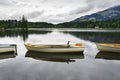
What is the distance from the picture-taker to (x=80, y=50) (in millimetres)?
29344

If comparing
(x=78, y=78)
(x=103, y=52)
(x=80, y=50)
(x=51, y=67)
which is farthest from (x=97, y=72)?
(x=103, y=52)

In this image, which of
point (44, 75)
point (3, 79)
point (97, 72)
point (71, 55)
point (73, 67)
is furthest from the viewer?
point (71, 55)

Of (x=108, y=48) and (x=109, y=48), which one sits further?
(x=108, y=48)

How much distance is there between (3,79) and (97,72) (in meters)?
8.84

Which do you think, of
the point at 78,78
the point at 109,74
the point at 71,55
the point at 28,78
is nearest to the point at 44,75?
the point at 28,78

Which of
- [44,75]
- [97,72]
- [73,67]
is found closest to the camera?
[44,75]

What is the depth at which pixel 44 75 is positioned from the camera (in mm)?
17422

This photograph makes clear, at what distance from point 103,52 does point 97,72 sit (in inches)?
533

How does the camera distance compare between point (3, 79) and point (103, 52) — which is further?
point (103, 52)

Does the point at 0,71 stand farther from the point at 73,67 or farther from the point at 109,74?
the point at 109,74

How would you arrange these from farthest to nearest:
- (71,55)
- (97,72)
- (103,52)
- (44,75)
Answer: (103,52), (71,55), (97,72), (44,75)

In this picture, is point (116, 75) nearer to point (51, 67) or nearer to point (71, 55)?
point (51, 67)

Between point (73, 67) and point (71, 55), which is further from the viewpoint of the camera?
point (71, 55)

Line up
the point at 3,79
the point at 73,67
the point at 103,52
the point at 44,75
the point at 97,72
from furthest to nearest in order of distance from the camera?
the point at 103,52 → the point at 73,67 → the point at 97,72 → the point at 44,75 → the point at 3,79
